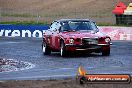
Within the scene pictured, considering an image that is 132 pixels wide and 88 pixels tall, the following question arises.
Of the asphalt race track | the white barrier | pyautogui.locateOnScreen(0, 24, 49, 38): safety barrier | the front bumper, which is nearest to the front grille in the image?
the front bumper

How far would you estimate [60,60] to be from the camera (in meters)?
21.1

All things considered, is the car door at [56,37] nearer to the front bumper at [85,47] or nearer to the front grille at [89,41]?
the front bumper at [85,47]

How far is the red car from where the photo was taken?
2250cm

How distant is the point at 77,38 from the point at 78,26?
1.26 m

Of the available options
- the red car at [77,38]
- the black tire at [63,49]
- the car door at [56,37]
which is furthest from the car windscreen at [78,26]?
the black tire at [63,49]

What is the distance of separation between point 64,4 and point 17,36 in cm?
3845

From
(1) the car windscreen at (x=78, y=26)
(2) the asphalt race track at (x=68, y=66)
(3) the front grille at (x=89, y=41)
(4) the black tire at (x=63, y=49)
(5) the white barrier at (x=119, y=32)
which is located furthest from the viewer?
(5) the white barrier at (x=119, y=32)

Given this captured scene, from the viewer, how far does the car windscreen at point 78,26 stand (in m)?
23.6

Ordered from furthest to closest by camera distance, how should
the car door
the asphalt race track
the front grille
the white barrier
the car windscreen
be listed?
the white barrier, the car windscreen, the car door, the front grille, the asphalt race track

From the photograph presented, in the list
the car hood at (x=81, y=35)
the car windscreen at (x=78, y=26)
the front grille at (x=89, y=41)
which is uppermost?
the car windscreen at (x=78, y=26)

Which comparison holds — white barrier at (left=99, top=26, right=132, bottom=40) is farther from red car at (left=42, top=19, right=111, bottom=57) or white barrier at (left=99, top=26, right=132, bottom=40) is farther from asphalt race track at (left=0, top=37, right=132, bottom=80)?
asphalt race track at (left=0, top=37, right=132, bottom=80)

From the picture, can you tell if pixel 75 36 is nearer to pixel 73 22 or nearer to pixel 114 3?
pixel 73 22

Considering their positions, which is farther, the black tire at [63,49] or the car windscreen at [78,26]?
the car windscreen at [78,26]

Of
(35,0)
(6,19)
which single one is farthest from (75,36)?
(35,0)
